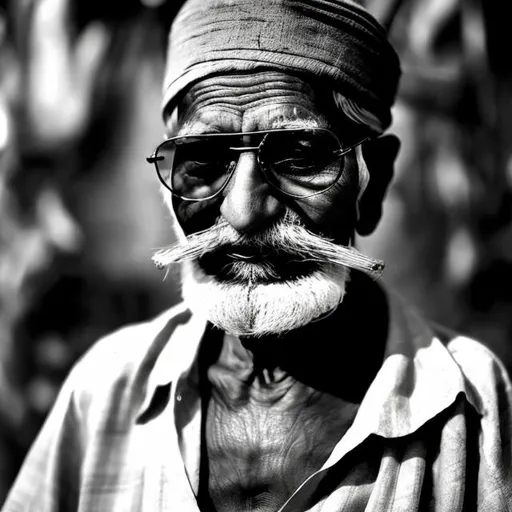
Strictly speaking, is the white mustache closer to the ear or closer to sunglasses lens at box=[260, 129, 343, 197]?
sunglasses lens at box=[260, 129, 343, 197]

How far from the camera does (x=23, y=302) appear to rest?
382 centimetres

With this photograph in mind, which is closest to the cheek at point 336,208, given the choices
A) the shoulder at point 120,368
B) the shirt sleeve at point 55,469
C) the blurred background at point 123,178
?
the shoulder at point 120,368

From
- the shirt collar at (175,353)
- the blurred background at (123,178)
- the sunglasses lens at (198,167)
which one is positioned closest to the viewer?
the sunglasses lens at (198,167)

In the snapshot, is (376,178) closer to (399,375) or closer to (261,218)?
(261,218)

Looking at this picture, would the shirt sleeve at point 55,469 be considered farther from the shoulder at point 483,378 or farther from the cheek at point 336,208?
the shoulder at point 483,378

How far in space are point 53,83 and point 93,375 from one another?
8.06 feet

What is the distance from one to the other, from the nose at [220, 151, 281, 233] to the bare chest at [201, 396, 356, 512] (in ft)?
1.96

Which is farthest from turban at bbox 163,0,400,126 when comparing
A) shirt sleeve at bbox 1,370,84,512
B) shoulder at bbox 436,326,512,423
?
shirt sleeve at bbox 1,370,84,512

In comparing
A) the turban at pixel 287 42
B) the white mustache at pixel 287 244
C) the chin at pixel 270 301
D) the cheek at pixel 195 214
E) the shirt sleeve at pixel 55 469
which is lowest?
the shirt sleeve at pixel 55 469

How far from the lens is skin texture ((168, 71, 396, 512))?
5.77 feet

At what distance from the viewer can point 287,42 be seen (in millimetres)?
1758

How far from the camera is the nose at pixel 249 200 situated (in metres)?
1.70

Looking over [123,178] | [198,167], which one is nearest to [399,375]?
[198,167]

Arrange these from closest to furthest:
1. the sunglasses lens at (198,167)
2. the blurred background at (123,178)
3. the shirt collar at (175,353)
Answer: the sunglasses lens at (198,167), the shirt collar at (175,353), the blurred background at (123,178)
